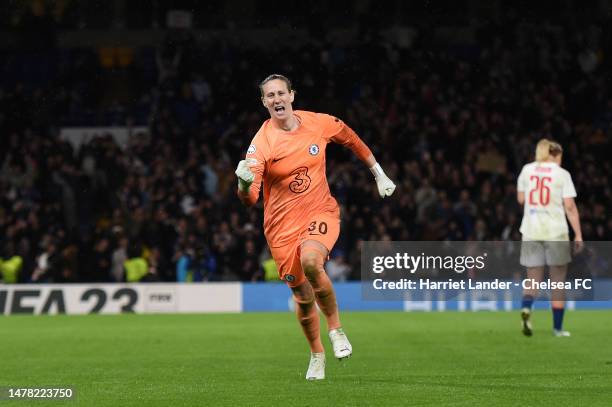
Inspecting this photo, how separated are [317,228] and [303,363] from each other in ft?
7.14

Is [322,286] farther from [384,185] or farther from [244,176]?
[244,176]

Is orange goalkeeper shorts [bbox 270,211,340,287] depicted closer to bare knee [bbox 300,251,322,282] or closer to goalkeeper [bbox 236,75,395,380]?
goalkeeper [bbox 236,75,395,380]

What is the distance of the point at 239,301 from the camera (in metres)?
23.1

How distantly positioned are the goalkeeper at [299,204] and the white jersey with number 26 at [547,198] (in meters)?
5.01

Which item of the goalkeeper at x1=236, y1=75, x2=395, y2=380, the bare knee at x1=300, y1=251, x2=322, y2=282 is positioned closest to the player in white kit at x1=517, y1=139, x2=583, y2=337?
the goalkeeper at x1=236, y1=75, x2=395, y2=380

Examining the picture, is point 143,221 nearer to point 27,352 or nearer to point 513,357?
point 27,352

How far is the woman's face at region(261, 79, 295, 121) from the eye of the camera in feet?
32.5

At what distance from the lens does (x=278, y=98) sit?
391 inches

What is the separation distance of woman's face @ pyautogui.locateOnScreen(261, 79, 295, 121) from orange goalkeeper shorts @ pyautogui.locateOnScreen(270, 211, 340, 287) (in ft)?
2.89

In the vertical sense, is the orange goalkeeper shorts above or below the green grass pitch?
above

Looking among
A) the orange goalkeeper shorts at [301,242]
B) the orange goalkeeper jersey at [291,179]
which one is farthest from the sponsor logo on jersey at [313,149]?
the orange goalkeeper shorts at [301,242]

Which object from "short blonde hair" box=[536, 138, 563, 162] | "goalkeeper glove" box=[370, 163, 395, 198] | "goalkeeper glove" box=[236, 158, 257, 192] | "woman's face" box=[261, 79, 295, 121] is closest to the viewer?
"goalkeeper glove" box=[236, 158, 257, 192]

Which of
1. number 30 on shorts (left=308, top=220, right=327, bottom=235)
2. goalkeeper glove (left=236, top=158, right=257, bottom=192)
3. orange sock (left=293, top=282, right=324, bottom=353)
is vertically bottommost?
orange sock (left=293, top=282, right=324, bottom=353)

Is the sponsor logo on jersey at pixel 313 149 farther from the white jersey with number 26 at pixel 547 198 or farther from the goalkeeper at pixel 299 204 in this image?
the white jersey with number 26 at pixel 547 198
